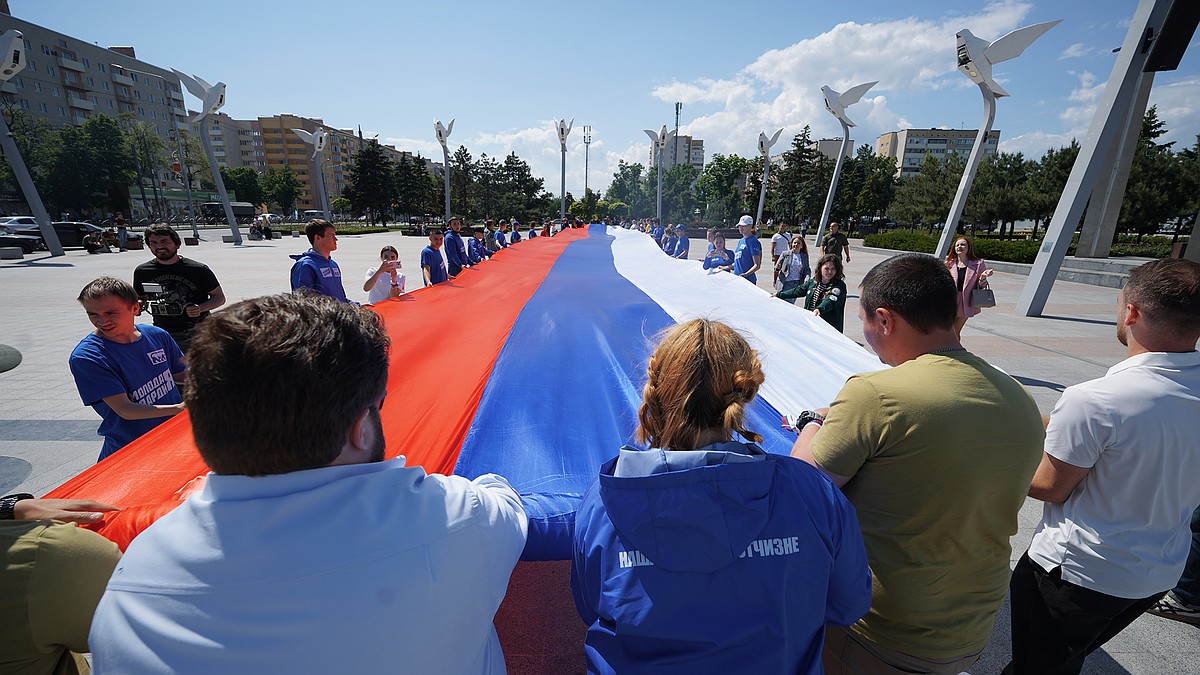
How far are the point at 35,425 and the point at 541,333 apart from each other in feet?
14.7

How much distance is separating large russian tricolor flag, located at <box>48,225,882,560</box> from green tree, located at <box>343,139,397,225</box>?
4421cm

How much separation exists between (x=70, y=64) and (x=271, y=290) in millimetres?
66846

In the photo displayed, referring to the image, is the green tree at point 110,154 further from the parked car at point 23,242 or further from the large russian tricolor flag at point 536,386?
the large russian tricolor flag at point 536,386

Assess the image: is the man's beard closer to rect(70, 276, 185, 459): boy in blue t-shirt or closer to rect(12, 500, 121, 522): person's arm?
rect(12, 500, 121, 522): person's arm

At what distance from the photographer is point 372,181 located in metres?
43.4

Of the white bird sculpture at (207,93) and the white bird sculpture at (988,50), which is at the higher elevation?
the white bird sculpture at (207,93)

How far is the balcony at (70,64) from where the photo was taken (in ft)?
165

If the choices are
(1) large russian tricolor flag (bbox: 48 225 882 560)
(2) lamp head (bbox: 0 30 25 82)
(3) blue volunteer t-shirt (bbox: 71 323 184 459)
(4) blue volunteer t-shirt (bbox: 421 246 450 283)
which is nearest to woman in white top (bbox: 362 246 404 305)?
(1) large russian tricolor flag (bbox: 48 225 882 560)

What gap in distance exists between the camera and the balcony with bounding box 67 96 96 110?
169ft

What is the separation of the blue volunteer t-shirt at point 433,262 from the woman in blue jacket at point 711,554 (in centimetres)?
638

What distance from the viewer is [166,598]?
70 centimetres

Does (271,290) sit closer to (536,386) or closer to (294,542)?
(536,386)

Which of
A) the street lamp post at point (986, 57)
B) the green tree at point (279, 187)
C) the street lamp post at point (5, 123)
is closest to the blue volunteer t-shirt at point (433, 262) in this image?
the street lamp post at point (986, 57)

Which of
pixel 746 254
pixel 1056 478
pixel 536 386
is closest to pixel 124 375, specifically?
pixel 536 386
